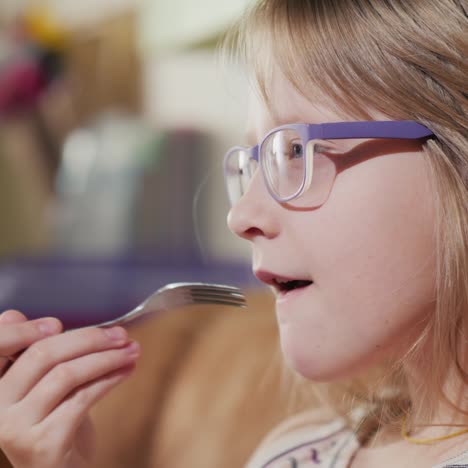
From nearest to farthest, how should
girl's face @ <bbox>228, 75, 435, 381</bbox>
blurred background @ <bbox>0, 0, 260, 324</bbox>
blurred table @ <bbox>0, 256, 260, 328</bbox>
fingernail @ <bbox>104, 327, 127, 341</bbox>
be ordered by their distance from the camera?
1. girl's face @ <bbox>228, 75, 435, 381</bbox>
2. fingernail @ <bbox>104, 327, 127, 341</bbox>
3. blurred table @ <bbox>0, 256, 260, 328</bbox>
4. blurred background @ <bbox>0, 0, 260, 324</bbox>

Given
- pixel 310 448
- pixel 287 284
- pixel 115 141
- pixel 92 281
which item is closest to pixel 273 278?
pixel 287 284

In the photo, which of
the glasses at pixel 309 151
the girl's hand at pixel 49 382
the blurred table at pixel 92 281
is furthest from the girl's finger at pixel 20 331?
the blurred table at pixel 92 281

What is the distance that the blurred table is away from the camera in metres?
1.75

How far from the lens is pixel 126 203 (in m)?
2.45

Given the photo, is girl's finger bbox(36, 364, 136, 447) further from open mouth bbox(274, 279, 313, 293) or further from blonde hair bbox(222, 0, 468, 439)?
blonde hair bbox(222, 0, 468, 439)

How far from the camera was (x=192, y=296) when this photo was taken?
2.21 feet

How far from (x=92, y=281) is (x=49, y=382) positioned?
52.6 inches

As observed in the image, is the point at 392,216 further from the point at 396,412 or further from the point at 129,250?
the point at 129,250

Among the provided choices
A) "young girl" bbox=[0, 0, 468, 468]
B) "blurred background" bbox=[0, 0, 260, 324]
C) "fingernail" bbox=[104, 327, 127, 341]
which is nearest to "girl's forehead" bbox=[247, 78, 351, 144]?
"young girl" bbox=[0, 0, 468, 468]

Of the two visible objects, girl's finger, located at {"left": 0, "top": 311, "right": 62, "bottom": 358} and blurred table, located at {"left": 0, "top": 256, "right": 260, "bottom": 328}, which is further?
blurred table, located at {"left": 0, "top": 256, "right": 260, "bottom": 328}

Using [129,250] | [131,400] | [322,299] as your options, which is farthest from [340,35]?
[129,250]

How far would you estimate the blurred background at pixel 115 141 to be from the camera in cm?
222

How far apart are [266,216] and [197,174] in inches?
80.8

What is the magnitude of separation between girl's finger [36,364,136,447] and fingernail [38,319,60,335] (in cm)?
6
